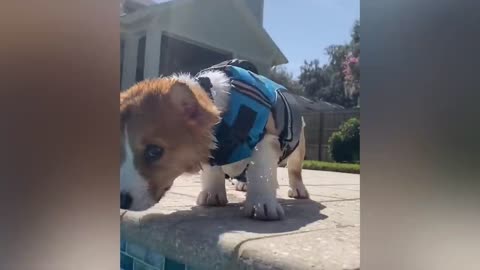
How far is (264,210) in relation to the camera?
74 cm

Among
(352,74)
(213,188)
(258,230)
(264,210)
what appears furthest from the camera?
(213,188)

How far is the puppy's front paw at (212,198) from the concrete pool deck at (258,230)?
1cm

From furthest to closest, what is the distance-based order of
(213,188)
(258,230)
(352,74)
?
(213,188) → (258,230) → (352,74)

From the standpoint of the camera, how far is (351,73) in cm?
52

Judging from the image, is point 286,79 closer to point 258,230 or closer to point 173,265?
point 258,230

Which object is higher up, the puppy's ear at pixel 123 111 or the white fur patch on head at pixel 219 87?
the white fur patch on head at pixel 219 87

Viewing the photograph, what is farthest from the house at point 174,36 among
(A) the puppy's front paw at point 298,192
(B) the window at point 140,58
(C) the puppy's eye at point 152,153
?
(A) the puppy's front paw at point 298,192

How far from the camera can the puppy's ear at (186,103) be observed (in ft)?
2.24

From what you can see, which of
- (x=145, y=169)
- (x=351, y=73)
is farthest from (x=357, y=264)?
(x=145, y=169)

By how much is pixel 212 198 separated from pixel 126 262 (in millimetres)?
201

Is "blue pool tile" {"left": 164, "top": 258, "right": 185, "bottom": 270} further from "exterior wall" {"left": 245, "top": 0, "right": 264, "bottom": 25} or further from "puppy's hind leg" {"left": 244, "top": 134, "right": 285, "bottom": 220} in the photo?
"exterior wall" {"left": 245, "top": 0, "right": 264, "bottom": 25}

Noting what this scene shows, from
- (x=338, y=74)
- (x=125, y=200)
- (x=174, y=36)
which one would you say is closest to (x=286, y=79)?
(x=338, y=74)

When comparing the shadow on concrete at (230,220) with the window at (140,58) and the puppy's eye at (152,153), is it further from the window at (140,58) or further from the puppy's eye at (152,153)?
the window at (140,58)

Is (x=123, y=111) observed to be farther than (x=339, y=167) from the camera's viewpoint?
Yes
